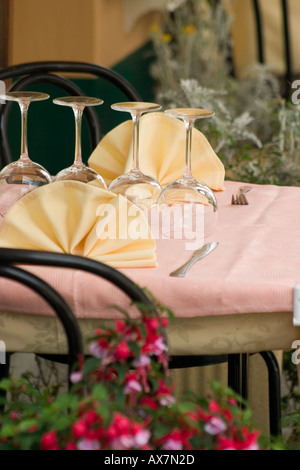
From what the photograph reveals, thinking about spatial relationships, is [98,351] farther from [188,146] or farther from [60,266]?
[188,146]

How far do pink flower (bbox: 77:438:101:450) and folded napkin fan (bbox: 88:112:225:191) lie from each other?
0.99 m

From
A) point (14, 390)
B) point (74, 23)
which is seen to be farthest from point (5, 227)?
point (74, 23)

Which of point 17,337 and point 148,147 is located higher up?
point 148,147

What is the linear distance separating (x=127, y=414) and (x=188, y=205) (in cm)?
63

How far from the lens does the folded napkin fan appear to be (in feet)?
5.57

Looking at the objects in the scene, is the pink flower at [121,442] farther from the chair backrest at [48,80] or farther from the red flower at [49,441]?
the chair backrest at [48,80]

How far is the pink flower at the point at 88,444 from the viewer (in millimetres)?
731

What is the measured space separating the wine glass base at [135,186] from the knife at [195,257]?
23 centimetres

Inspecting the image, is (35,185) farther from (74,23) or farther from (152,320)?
(74,23)

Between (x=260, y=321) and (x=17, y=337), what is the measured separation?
1.13ft

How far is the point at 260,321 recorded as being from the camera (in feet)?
3.77

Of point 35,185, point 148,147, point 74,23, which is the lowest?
point 35,185

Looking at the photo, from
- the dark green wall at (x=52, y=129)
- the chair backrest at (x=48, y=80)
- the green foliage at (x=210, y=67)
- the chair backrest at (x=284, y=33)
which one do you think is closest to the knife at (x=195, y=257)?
the chair backrest at (x=48, y=80)

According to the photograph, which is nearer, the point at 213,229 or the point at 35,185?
the point at 213,229
